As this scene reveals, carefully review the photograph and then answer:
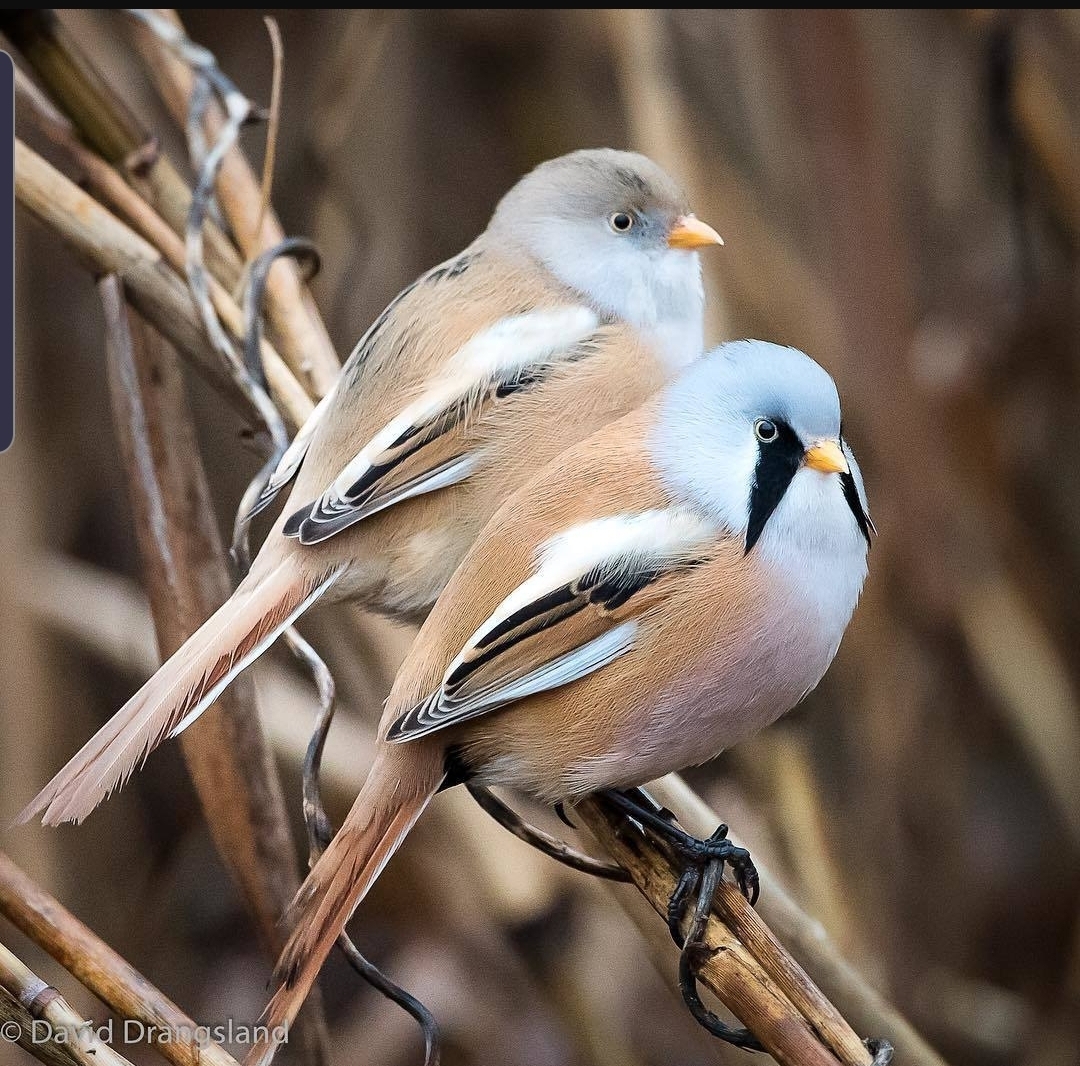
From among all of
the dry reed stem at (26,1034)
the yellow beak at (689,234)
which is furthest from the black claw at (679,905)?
the yellow beak at (689,234)

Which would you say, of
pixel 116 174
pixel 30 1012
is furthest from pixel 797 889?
pixel 116 174

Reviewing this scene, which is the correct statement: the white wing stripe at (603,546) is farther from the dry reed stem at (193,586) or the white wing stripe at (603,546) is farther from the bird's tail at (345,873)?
the dry reed stem at (193,586)

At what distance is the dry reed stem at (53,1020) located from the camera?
113 cm

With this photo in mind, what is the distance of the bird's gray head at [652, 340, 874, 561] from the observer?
4.40 feet

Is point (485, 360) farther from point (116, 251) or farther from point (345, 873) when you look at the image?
point (345, 873)

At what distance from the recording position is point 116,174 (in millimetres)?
1946

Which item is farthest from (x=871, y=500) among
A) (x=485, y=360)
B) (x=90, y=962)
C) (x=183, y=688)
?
(x=90, y=962)

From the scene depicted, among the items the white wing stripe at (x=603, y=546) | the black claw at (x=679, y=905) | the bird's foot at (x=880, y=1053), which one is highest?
the white wing stripe at (x=603, y=546)

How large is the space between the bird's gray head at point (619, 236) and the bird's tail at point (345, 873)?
2.62ft

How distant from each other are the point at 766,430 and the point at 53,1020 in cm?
88

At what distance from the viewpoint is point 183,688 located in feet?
4.54

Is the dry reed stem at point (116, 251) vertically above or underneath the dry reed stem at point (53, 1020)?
above

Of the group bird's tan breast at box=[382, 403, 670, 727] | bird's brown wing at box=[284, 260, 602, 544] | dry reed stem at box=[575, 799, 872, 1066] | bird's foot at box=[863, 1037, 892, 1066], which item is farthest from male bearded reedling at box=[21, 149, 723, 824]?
bird's foot at box=[863, 1037, 892, 1066]

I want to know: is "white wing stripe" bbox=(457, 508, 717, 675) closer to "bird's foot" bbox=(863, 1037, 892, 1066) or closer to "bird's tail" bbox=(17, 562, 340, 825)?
"bird's tail" bbox=(17, 562, 340, 825)
